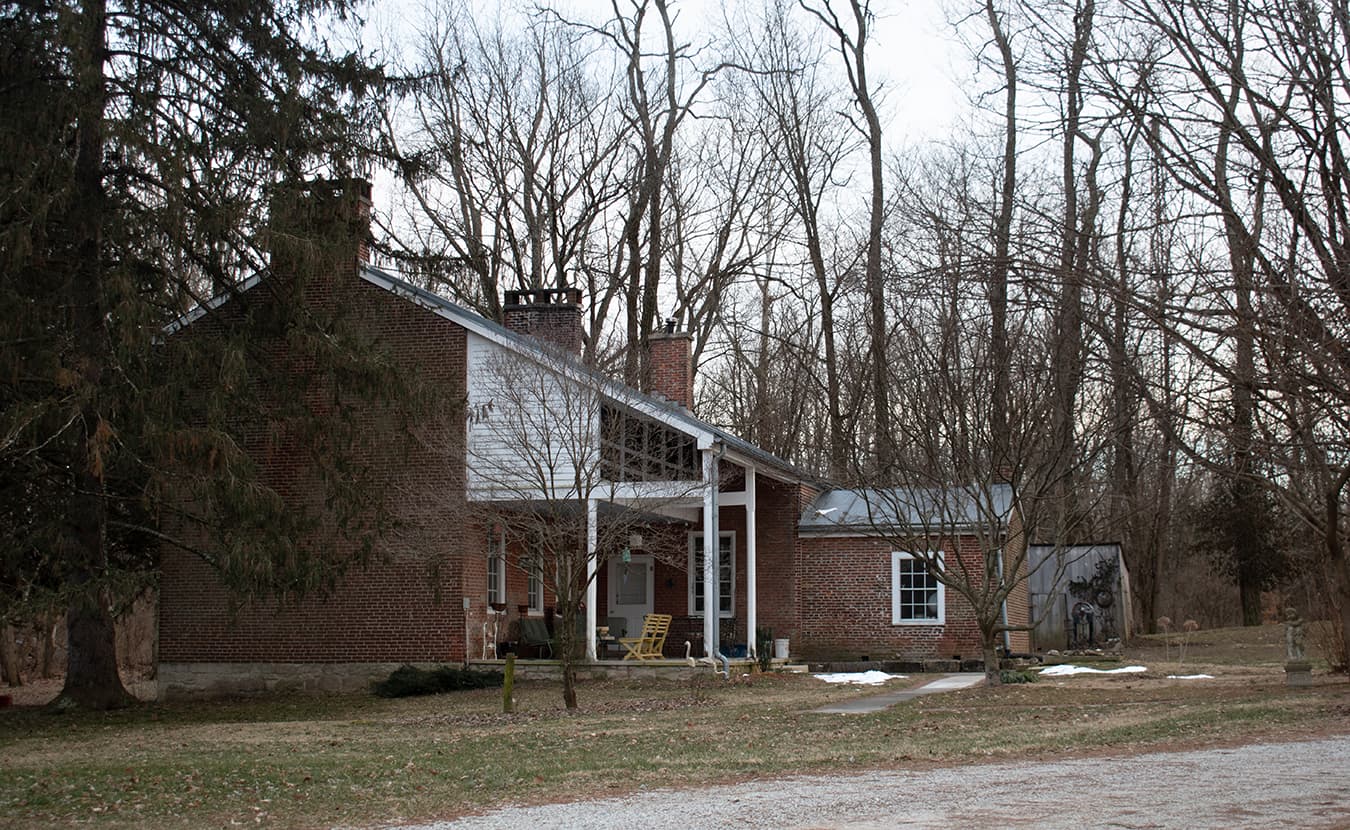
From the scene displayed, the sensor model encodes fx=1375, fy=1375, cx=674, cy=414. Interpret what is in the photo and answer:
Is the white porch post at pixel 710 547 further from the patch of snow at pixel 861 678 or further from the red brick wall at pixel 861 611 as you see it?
the red brick wall at pixel 861 611

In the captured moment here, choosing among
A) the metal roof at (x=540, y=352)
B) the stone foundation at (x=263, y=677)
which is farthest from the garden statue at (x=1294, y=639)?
the stone foundation at (x=263, y=677)

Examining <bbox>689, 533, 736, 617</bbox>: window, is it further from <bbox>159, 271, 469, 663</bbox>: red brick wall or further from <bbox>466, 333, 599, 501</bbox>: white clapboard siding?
<bbox>466, 333, 599, 501</bbox>: white clapboard siding

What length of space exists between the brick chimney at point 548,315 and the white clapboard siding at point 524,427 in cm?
162

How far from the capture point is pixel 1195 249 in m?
10.2

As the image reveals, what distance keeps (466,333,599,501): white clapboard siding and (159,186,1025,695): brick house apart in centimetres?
7

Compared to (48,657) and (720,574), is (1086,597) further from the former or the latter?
(48,657)

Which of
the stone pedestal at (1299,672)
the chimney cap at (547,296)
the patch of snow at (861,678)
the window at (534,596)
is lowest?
the patch of snow at (861,678)

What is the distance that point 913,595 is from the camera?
2506 cm

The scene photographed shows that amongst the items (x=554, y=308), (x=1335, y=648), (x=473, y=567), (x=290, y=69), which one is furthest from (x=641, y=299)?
(x=1335, y=648)

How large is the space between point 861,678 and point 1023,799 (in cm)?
1348

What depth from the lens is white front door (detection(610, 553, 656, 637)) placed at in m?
26.5

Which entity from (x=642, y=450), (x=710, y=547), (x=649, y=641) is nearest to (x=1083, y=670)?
(x=710, y=547)

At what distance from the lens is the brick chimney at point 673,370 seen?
83.5ft

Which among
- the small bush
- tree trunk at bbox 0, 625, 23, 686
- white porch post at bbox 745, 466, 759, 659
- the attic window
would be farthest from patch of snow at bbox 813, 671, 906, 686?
tree trunk at bbox 0, 625, 23, 686
